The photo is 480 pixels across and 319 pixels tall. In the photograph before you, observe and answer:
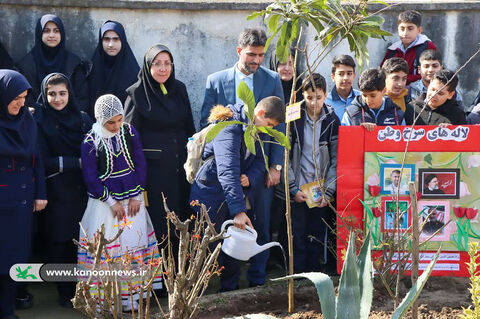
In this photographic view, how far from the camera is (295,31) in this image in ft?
14.4

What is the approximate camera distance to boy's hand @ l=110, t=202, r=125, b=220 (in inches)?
227

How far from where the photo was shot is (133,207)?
19.2 feet

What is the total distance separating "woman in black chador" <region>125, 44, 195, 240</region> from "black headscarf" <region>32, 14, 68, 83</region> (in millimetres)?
958

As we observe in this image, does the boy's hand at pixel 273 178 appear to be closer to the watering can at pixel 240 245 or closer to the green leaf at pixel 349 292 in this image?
the watering can at pixel 240 245

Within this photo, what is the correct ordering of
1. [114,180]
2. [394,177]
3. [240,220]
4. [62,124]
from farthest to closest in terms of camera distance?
[62,124] < [114,180] < [394,177] < [240,220]

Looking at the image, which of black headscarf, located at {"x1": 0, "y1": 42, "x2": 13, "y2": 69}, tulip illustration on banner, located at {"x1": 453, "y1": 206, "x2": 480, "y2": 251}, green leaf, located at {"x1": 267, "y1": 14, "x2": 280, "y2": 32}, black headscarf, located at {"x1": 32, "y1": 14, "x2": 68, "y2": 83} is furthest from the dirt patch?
black headscarf, located at {"x1": 0, "y1": 42, "x2": 13, "y2": 69}

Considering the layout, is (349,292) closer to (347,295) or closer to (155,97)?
(347,295)

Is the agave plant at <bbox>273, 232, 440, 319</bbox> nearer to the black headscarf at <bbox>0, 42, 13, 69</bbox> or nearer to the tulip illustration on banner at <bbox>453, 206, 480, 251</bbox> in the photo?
the tulip illustration on banner at <bbox>453, 206, 480, 251</bbox>

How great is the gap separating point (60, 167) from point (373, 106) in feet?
8.36

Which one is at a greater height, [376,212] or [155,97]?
[155,97]

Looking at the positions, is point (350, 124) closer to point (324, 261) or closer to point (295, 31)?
point (324, 261)

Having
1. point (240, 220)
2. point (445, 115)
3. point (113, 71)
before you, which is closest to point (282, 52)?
point (240, 220)

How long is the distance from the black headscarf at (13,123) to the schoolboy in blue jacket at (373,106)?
8.23 feet

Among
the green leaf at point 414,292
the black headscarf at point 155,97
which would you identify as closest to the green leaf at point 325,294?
the green leaf at point 414,292
